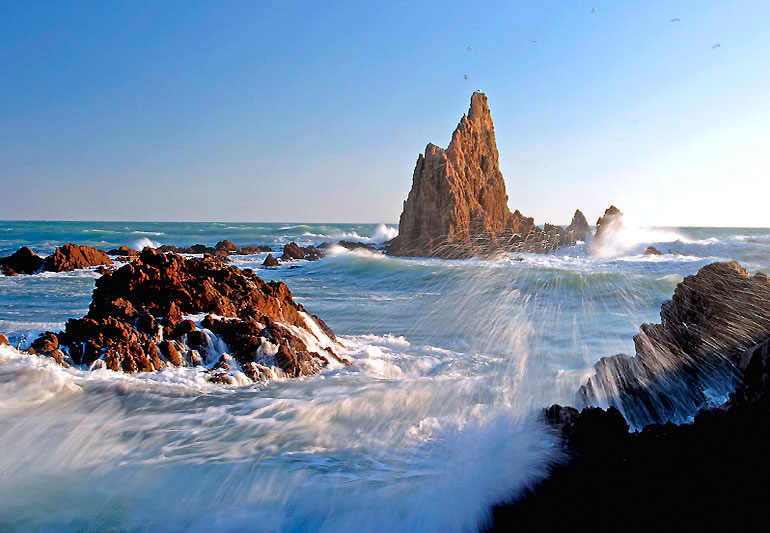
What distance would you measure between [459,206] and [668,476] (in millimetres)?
34881

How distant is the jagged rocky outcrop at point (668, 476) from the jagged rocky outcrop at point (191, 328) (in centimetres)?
335

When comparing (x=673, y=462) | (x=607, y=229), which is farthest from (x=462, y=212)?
(x=673, y=462)

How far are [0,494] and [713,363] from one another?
5.24 metres

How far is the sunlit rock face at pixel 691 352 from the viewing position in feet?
12.8

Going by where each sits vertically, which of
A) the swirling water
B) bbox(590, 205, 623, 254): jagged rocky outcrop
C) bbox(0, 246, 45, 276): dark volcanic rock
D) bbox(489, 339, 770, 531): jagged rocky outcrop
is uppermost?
bbox(590, 205, 623, 254): jagged rocky outcrop

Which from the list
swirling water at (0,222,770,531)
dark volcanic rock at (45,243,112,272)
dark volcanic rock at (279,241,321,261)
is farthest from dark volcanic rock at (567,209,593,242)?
swirling water at (0,222,770,531)

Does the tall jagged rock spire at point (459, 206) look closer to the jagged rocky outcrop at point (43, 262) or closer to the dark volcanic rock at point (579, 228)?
the dark volcanic rock at point (579, 228)

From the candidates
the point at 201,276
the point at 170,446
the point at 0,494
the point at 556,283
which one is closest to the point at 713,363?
the point at 170,446

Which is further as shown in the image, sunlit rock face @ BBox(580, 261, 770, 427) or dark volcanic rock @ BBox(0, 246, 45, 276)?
dark volcanic rock @ BBox(0, 246, 45, 276)

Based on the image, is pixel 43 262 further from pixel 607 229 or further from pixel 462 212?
pixel 607 229

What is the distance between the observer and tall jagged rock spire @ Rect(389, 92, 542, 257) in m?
36.2

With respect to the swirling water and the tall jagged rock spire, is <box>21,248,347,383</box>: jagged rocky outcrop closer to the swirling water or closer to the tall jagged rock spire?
the swirling water

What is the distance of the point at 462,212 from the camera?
3712 centimetres

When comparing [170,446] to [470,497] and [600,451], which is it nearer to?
[470,497]
